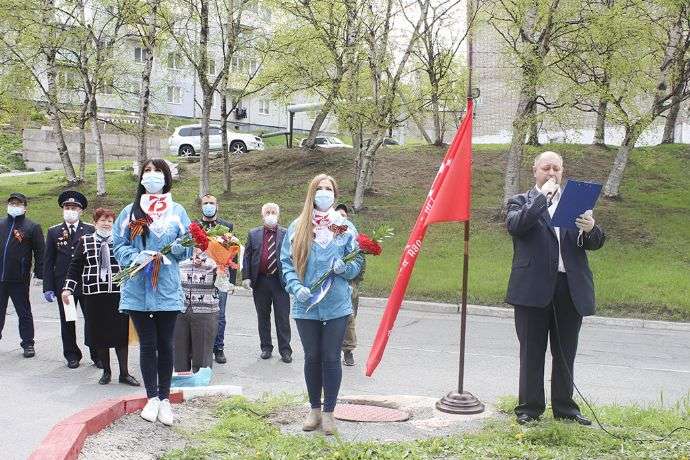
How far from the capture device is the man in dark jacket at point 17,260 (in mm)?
9325

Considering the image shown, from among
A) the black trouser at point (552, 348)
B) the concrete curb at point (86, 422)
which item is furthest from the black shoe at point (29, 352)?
the black trouser at point (552, 348)

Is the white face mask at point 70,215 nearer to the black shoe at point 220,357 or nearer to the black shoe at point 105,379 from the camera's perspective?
the black shoe at point 105,379

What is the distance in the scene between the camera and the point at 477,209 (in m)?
21.7

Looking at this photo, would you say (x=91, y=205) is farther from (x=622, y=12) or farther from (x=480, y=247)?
(x=622, y=12)

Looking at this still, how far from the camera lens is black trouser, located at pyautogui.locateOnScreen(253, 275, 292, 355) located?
932cm

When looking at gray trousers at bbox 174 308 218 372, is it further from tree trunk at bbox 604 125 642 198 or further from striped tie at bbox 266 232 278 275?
tree trunk at bbox 604 125 642 198

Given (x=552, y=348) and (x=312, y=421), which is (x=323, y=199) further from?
(x=552, y=348)

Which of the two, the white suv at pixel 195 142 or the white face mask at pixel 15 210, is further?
the white suv at pixel 195 142

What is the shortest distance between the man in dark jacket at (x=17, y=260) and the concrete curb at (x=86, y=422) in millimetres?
3726

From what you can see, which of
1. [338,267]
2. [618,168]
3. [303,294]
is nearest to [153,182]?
[303,294]

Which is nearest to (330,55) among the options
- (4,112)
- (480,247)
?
(480,247)

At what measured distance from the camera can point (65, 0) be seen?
23.1 meters

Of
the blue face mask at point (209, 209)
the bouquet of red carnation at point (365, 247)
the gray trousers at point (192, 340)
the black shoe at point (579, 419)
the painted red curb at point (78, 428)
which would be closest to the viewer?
the painted red curb at point (78, 428)

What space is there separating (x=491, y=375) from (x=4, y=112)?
957 inches
